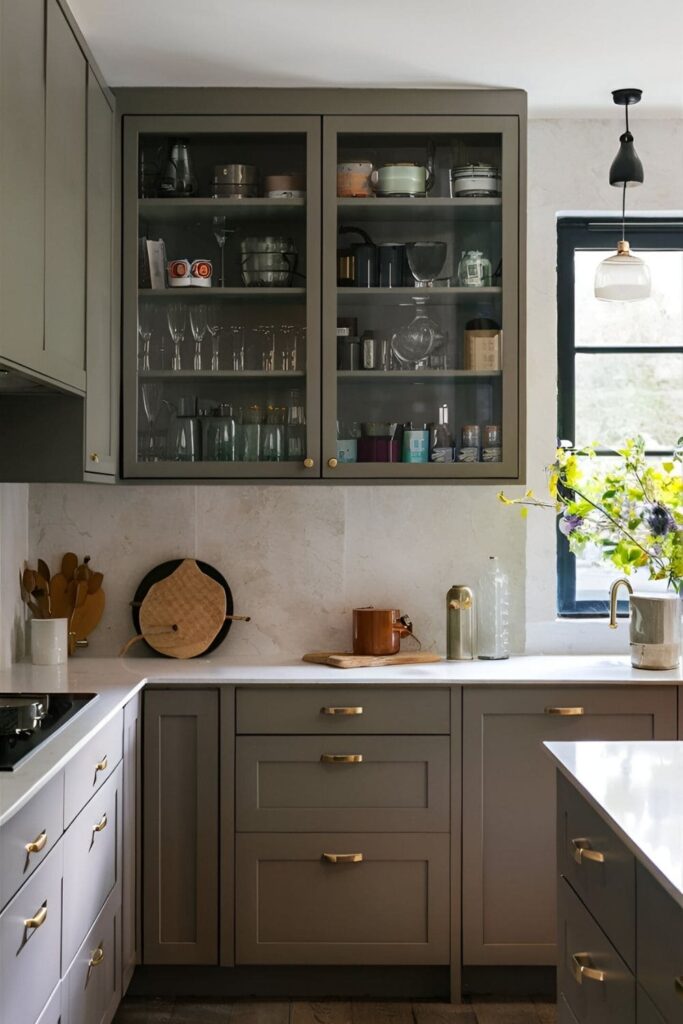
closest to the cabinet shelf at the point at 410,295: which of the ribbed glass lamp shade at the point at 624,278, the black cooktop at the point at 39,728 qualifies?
the ribbed glass lamp shade at the point at 624,278

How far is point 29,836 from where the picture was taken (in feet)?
6.20

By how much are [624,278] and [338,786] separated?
166 cm

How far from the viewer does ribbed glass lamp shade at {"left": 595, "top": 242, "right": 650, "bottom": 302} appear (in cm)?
313

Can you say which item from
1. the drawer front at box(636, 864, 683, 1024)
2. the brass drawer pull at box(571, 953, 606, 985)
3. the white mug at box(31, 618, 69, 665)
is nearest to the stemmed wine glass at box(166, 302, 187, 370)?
the white mug at box(31, 618, 69, 665)

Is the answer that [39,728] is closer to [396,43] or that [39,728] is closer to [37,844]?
[37,844]

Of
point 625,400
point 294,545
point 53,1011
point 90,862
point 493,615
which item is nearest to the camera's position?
point 53,1011

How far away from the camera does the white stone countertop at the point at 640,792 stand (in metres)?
1.54

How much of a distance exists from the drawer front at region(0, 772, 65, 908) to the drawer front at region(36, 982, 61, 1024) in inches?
11.3

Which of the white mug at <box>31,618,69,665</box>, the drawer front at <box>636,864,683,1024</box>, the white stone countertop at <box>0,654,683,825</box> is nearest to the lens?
the drawer front at <box>636,864,683,1024</box>

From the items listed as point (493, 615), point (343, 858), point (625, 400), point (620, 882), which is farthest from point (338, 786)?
point (625, 400)

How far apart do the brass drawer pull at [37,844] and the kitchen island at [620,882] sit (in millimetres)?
958

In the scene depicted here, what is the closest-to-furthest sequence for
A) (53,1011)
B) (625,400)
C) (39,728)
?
1. (53,1011)
2. (39,728)
3. (625,400)

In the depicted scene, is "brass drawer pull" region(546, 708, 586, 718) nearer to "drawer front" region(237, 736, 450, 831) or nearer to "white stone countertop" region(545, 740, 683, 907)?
"drawer front" region(237, 736, 450, 831)

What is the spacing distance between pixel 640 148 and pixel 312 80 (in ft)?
3.77
